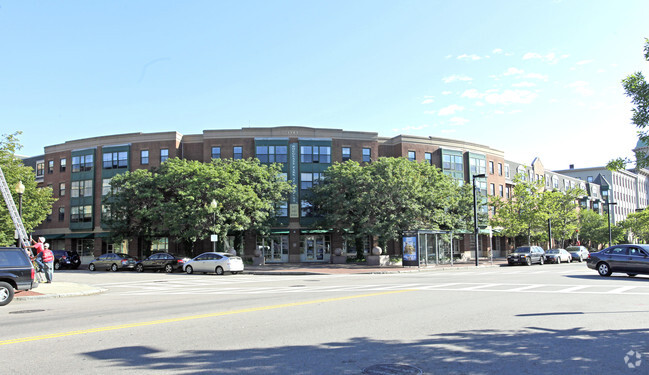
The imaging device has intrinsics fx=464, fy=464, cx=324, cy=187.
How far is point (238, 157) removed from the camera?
45.8 meters

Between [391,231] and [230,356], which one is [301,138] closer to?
[391,231]

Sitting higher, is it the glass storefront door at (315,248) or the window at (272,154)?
the window at (272,154)

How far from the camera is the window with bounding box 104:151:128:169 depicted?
47.6 meters

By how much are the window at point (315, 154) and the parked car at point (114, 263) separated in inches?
731

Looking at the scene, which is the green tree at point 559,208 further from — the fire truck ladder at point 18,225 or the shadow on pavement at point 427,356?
the fire truck ladder at point 18,225

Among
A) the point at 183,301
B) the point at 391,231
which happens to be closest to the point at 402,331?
the point at 183,301

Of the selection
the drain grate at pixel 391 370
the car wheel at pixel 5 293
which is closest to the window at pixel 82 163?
the car wheel at pixel 5 293

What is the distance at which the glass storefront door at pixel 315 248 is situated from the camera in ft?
151

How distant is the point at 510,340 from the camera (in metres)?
7.30

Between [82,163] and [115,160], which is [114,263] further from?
[82,163]

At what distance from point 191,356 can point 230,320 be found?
3087mm

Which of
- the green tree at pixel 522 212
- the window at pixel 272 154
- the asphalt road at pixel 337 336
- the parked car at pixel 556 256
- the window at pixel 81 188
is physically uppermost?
the window at pixel 272 154

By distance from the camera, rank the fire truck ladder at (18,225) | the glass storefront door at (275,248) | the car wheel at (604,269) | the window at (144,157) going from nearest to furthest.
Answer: the car wheel at (604,269) < the fire truck ladder at (18,225) < the glass storefront door at (275,248) < the window at (144,157)

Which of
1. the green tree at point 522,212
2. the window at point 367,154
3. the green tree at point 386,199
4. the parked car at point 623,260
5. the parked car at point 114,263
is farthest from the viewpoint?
the window at point 367,154
